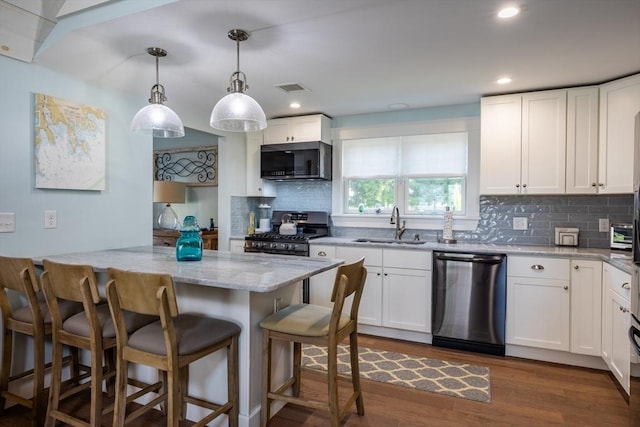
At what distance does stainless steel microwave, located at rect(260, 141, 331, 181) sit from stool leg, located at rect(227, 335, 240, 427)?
253 centimetres

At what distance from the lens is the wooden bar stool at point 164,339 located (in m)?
1.58

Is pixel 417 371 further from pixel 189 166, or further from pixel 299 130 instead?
pixel 189 166

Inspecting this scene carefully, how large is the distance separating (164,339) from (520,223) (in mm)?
3332

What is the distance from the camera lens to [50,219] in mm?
2594

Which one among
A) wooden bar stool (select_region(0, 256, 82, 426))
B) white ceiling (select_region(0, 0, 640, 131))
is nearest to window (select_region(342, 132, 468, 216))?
white ceiling (select_region(0, 0, 640, 131))

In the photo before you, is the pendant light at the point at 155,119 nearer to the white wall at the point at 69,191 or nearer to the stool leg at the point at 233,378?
the white wall at the point at 69,191

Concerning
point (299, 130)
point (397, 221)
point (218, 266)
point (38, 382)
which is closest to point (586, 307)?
point (397, 221)

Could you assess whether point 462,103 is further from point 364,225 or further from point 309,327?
point 309,327

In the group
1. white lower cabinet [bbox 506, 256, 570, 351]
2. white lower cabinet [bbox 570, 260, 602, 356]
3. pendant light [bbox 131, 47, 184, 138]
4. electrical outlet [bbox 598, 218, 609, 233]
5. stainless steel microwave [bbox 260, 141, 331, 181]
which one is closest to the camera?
pendant light [bbox 131, 47, 184, 138]

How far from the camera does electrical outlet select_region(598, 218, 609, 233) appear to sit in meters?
3.35

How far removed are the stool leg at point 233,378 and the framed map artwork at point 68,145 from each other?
5.80ft

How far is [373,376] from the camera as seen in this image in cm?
276

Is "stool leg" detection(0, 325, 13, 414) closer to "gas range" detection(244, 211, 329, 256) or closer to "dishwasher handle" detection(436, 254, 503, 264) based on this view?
"gas range" detection(244, 211, 329, 256)

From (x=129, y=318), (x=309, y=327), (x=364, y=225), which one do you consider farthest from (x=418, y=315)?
(x=129, y=318)
